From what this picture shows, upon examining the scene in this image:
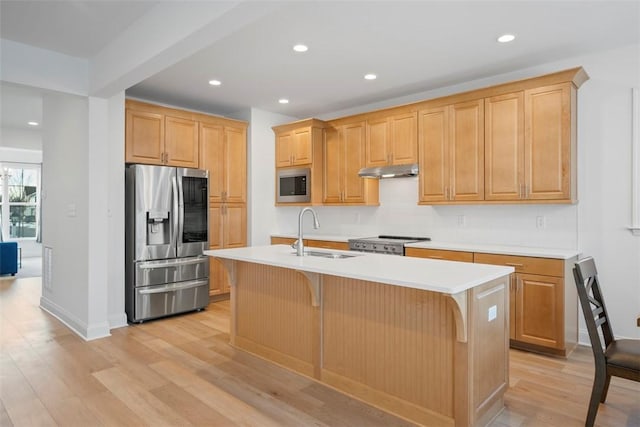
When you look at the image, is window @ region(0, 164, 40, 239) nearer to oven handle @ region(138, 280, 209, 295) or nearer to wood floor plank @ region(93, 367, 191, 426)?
oven handle @ region(138, 280, 209, 295)

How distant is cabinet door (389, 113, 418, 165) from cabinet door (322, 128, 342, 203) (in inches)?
33.5

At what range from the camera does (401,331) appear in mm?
2283

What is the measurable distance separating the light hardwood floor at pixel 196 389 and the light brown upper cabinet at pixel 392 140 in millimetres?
2385

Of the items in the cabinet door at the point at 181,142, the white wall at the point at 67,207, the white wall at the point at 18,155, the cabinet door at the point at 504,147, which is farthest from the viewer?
the white wall at the point at 18,155

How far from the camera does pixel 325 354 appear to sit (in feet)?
8.89

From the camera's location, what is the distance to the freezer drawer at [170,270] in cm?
420

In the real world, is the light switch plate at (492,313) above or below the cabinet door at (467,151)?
below

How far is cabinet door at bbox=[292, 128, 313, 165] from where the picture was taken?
5258 mm

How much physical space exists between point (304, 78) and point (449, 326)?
3127 mm

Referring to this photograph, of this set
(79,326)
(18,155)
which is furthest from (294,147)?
(18,155)

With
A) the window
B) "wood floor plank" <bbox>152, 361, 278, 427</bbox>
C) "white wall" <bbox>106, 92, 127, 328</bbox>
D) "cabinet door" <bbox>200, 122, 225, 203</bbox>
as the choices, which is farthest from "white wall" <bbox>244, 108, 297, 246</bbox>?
the window

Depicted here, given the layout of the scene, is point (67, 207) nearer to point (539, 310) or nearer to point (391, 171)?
point (391, 171)

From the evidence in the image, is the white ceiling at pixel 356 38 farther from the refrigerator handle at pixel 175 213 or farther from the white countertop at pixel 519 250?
the white countertop at pixel 519 250

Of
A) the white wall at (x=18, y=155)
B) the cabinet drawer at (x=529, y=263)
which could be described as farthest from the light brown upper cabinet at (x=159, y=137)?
the white wall at (x=18, y=155)
